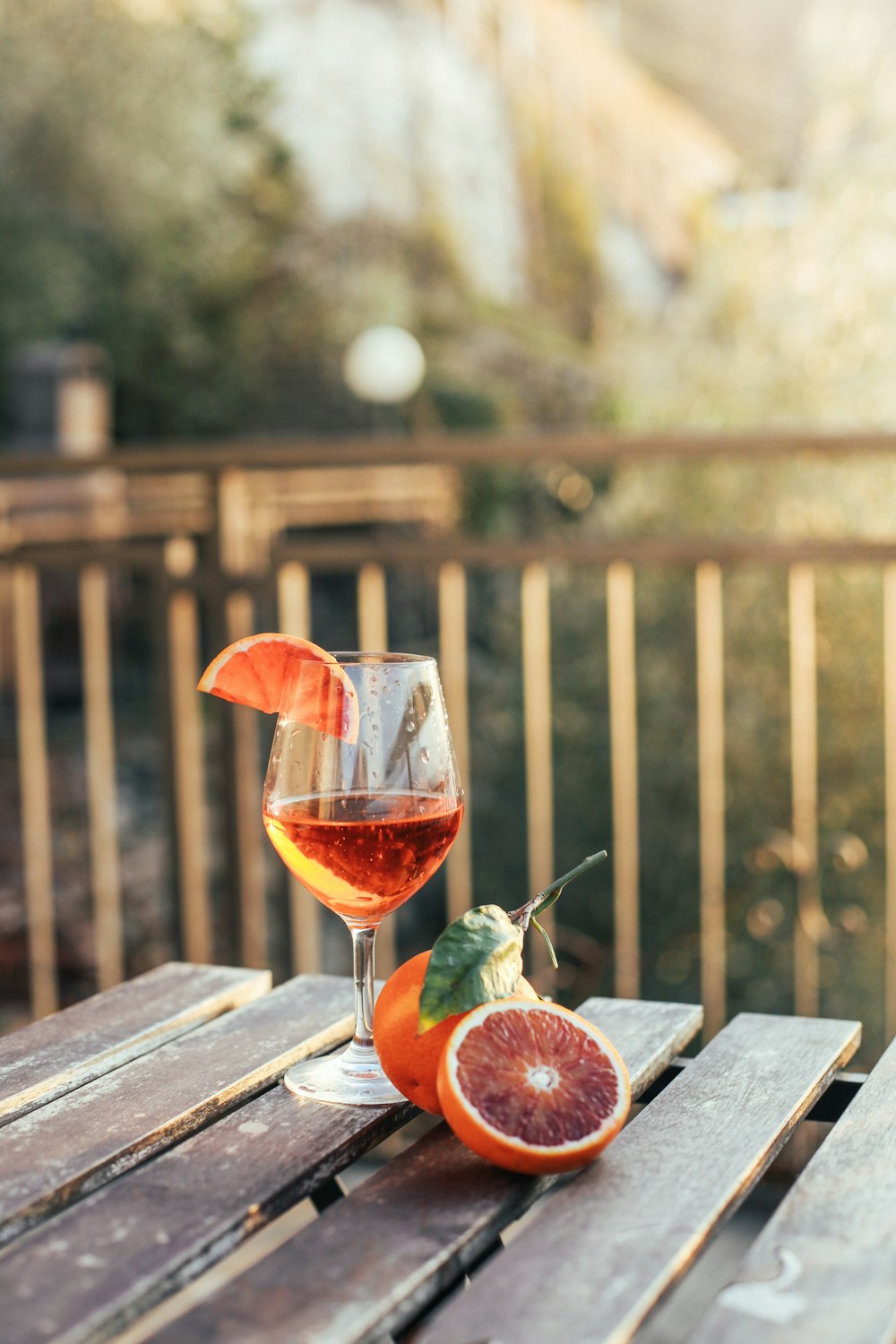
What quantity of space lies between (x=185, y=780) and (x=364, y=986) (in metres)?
1.56

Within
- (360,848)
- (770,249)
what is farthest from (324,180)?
Answer: (360,848)

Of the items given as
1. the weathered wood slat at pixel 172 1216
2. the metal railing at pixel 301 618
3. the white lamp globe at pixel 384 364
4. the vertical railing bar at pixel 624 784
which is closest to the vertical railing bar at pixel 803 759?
the metal railing at pixel 301 618

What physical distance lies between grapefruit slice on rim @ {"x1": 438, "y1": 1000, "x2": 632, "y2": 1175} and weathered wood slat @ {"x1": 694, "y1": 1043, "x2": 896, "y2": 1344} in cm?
9

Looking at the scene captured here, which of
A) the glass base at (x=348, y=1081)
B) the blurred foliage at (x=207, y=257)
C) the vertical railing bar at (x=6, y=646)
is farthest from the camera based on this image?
the blurred foliage at (x=207, y=257)

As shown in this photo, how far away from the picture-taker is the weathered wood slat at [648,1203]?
50cm

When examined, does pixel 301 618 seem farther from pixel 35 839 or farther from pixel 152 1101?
pixel 152 1101

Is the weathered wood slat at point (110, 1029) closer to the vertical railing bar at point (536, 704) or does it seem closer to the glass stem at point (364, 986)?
the glass stem at point (364, 986)

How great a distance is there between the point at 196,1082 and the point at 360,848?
0.16m

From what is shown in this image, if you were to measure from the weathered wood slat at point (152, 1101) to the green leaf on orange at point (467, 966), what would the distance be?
148 millimetres

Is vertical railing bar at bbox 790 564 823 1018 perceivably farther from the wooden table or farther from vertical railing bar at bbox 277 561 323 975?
the wooden table

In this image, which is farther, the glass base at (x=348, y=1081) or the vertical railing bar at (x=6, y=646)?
the vertical railing bar at (x=6, y=646)

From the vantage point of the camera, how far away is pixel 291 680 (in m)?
0.73

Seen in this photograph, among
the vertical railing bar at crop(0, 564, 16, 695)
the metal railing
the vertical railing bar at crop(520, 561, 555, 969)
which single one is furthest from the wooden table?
the vertical railing bar at crop(0, 564, 16, 695)

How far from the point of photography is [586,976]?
3545 mm
